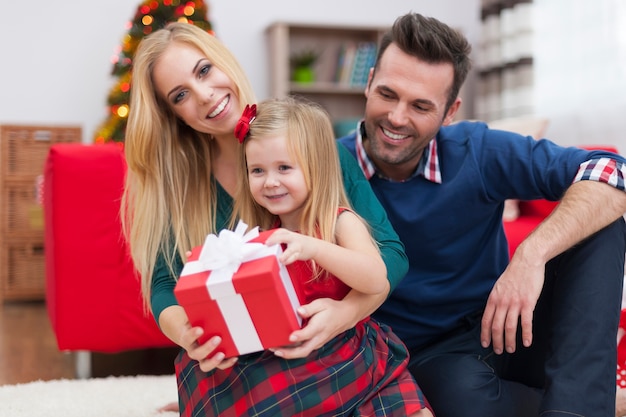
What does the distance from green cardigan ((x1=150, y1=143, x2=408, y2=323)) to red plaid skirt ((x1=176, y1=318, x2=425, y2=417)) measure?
132mm

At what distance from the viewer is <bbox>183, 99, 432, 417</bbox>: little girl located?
1.29 metres

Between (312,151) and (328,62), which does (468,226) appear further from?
(328,62)

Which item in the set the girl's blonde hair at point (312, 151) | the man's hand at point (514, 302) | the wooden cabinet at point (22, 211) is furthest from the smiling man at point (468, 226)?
the wooden cabinet at point (22, 211)

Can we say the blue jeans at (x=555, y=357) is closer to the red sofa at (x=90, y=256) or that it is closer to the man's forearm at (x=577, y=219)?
the man's forearm at (x=577, y=219)

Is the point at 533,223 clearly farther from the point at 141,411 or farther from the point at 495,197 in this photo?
the point at 141,411

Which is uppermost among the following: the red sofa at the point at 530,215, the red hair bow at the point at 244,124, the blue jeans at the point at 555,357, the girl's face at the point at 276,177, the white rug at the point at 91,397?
the red hair bow at the point at 244,124

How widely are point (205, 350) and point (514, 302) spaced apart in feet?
2.09

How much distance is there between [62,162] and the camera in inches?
83.7

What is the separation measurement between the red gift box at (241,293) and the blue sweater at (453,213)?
525mm

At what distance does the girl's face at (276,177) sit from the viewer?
1.37m

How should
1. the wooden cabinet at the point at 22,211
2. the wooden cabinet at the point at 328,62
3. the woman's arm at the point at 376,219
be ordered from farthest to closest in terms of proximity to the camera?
the wooden cabinet at the point at 328,62, the wooden cabinet at the point at 22,211, the woman's arm at the point at 376,219

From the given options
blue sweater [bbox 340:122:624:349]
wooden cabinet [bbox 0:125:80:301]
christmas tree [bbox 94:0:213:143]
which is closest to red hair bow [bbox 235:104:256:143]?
blue sweater [bbox 340:122:624:349]

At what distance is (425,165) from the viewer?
1676 millimetres

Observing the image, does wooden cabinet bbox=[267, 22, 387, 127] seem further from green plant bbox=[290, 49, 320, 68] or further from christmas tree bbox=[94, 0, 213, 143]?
christmas tree bbox=[94, 0, 213, 143]
